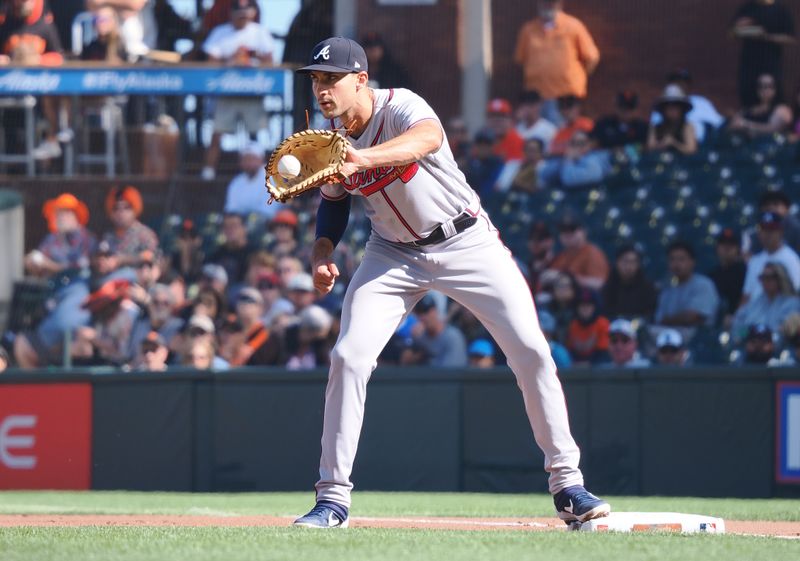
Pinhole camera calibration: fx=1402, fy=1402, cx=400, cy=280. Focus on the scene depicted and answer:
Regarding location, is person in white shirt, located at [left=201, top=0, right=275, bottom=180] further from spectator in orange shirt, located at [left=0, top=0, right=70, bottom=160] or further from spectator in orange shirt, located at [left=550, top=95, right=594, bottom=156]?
spectator in orange shirt, located at [left=550, top=95, right=594, bottom=156]

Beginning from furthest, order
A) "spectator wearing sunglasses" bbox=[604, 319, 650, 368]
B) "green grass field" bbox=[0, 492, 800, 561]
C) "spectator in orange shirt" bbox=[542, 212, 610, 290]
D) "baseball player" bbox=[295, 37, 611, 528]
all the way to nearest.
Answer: "spectator in orange shirt" bbox=[542, 212, 610, 290], "spectator wearing sunglasses" bbox=[604, 319, 650, 368], "baseball player" bbox=[295, 37, 611, 528], "green grass field" bbox=[0, 492, 800, 561]

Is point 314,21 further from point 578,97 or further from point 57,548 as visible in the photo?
point 57,548

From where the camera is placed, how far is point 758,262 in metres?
10.7

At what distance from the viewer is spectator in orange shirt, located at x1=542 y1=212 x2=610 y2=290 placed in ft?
37.1

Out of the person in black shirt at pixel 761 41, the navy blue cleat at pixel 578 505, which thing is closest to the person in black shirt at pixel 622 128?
the person in black shirt at pixel 761 41

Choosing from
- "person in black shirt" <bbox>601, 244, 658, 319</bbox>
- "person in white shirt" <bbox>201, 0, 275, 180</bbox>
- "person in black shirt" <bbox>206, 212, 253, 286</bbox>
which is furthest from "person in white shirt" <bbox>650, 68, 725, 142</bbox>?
"person in black shirt" <bbox>206, 212, 253, 286</bbox>

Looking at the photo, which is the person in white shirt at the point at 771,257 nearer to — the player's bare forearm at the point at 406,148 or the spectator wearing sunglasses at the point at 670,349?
the spectator wearing sunglasses at the point at 670,349

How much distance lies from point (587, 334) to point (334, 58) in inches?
232

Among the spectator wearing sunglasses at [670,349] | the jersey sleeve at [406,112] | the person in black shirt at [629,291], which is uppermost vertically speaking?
the jersey sleeve at [406,112]

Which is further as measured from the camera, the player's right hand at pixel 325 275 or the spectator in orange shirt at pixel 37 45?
the spectator in orange shirt at pixel 37 45

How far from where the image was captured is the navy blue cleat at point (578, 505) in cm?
517

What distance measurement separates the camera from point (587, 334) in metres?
10.6

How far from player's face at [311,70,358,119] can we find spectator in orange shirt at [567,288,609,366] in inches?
227

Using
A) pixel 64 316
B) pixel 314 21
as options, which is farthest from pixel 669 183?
pixel 64 316
